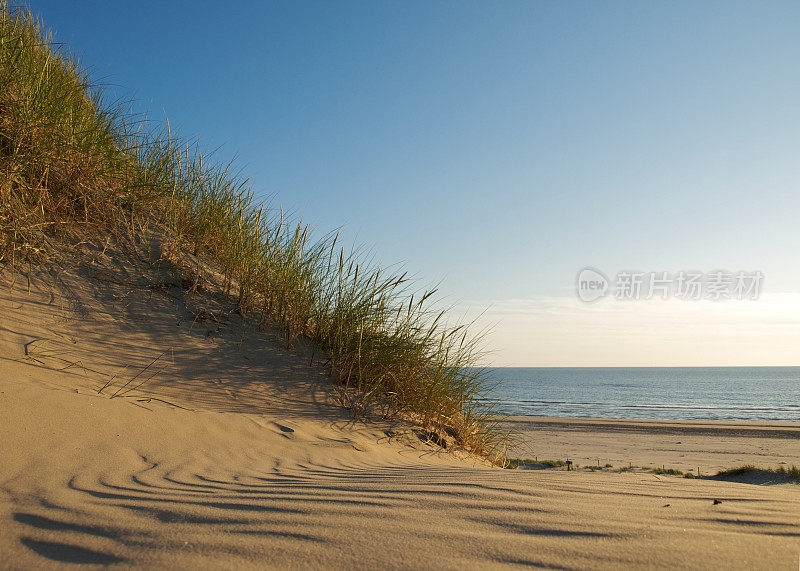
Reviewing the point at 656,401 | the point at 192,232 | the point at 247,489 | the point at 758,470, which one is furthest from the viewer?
the point at 656,401

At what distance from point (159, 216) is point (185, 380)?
206 cm

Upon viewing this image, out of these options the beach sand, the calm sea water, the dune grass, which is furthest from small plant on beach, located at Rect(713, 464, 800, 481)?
the dune grass

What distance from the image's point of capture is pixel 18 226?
3.44 m

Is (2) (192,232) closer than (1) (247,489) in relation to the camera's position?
No

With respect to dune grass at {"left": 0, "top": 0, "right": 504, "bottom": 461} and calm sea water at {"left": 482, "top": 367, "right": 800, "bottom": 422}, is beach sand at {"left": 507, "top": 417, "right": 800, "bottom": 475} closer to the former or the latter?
calm sea water at {"left": 482, "top": 367, "right": 800, "bottom": 422}

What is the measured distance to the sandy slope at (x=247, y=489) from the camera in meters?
1.21

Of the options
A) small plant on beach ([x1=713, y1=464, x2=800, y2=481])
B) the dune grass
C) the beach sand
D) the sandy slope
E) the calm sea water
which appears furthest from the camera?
the calm sea water

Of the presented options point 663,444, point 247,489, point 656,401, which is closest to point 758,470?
point 663,444

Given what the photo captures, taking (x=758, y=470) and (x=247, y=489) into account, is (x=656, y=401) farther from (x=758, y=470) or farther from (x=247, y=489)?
(x=247, y=489)

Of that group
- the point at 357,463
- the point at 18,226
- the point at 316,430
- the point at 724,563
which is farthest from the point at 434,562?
the point at 18,226

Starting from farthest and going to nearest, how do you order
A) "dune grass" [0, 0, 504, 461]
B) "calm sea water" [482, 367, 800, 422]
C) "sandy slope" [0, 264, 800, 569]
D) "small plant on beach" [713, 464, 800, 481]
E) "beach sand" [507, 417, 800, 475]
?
"calm sea water" [482, 367, 800, 422]
"beach sand" [507, 417, 800, 475]
"small plant on beach" [713, 464, 800, 481]
"dune grass" [0, 0, 504, 461]
"sandy slope" [0, 264, 800, 569]

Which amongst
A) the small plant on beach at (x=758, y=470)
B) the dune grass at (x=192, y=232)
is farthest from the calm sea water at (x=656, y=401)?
the small plant on beach at (x=758, y=470)

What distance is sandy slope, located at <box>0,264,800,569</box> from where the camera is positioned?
121 centimetres

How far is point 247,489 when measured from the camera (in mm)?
1848
